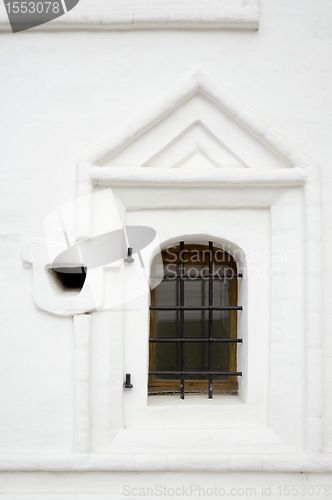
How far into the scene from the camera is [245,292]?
2604 millimetres

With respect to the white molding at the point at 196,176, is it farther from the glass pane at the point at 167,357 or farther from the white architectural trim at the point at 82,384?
the glass pane at the point at 167,357

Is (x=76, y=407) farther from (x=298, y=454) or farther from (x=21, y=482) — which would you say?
(x=298, y=454)

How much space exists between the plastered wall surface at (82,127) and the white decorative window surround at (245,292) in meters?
0.07

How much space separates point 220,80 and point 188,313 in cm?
186

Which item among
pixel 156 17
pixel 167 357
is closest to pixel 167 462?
Answer: pixel 167 357

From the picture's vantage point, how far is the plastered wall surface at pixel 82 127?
7.99 feet

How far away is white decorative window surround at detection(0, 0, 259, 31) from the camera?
2.49 m

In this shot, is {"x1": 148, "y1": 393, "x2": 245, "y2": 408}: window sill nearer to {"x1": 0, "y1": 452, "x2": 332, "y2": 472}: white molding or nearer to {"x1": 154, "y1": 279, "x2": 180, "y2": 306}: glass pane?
{"x1": 0, "y1": 452, "x2": 332, "y2": 472}: white molding

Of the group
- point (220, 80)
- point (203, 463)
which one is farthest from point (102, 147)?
point (203, 463)

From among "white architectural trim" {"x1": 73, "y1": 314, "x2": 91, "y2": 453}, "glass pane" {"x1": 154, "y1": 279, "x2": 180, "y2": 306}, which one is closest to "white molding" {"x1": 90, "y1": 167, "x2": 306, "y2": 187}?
"white architectural trim" {"x1": 73, "y1": 314, "x2": 91, "y2": 453}

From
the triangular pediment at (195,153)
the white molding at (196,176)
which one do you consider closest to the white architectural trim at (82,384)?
the white molding at (196,176)

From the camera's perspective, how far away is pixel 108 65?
251 centimetres

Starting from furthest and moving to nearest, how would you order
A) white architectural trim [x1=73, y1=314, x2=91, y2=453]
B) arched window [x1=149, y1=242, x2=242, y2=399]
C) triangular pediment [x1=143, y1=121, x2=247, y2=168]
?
arched window [x1=149, y1=242, x2=242, y2=399] → triangular pediment [x1=143, y1=121, x2=247, y2=168] → white architectural trim [x1=73, y1=314, x2=91, y2=453]

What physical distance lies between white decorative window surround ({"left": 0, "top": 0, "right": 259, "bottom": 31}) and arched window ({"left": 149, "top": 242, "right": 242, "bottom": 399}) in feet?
4.48
